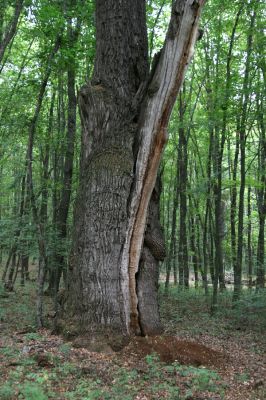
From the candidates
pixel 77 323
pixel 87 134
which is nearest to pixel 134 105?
pixel 87 134

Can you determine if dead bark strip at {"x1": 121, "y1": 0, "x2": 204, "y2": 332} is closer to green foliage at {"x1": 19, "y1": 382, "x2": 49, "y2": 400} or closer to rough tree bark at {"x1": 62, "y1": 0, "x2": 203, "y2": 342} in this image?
rough tree bark at {"x1": 62, "y1": 0, "x2": 203, "y2": 342}

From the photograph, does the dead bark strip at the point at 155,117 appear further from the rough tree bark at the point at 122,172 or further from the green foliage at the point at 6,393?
the green foliage at the point at 6,393

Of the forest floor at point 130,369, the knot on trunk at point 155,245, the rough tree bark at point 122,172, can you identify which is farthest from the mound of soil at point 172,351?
the knot on trunk at point 155,245

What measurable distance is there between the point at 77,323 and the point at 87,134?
9.97ft

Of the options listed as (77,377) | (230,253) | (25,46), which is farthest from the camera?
(230,253)

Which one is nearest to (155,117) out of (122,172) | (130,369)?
(122,172)

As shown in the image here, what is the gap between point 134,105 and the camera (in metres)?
6.21

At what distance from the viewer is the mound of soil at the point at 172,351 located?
5.36m

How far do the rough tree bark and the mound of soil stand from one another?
26cm

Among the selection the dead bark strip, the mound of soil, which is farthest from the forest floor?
the dead bark strip

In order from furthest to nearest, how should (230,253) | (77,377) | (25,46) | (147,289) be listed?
(230,253), (25,46), (147,289), (77,377)

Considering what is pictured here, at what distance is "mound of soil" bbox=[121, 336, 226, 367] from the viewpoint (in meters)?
5.36

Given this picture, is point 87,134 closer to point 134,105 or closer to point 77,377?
point 134,105

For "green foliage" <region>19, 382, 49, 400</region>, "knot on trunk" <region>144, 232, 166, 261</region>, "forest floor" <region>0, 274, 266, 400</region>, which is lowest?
"forest floor" <region>0, 274, 266, 400</region>
